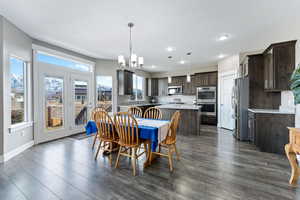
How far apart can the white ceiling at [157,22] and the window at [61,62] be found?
455mm

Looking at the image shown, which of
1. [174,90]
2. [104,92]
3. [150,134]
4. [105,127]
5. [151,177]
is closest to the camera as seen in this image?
[151,177]

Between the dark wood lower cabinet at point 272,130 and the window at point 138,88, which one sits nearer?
the dark wood lower cabinet at point 272,130

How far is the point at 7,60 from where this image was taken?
Result: 277 centimetres

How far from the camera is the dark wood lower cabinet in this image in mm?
2907

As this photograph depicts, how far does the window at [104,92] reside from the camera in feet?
17.5

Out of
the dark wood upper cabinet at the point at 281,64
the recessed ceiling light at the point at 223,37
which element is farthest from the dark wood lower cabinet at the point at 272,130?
the recessed ceiling light at the point at 223,37

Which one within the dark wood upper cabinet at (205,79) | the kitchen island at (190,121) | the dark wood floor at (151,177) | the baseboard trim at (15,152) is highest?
the dark wood upper cabinet at (205,79)

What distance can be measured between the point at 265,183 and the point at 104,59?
219 inches

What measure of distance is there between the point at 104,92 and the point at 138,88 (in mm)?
2250

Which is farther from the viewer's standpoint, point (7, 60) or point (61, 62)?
point (61, 62)

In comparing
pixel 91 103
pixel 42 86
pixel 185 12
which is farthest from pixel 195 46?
pixel 42 86

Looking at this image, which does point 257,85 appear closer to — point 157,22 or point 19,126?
point 157,22

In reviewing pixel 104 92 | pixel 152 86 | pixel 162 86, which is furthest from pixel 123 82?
pixel 162 86

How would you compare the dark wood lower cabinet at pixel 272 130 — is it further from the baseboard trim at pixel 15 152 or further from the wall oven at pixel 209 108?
the baseboard trim at pixel 15 152
